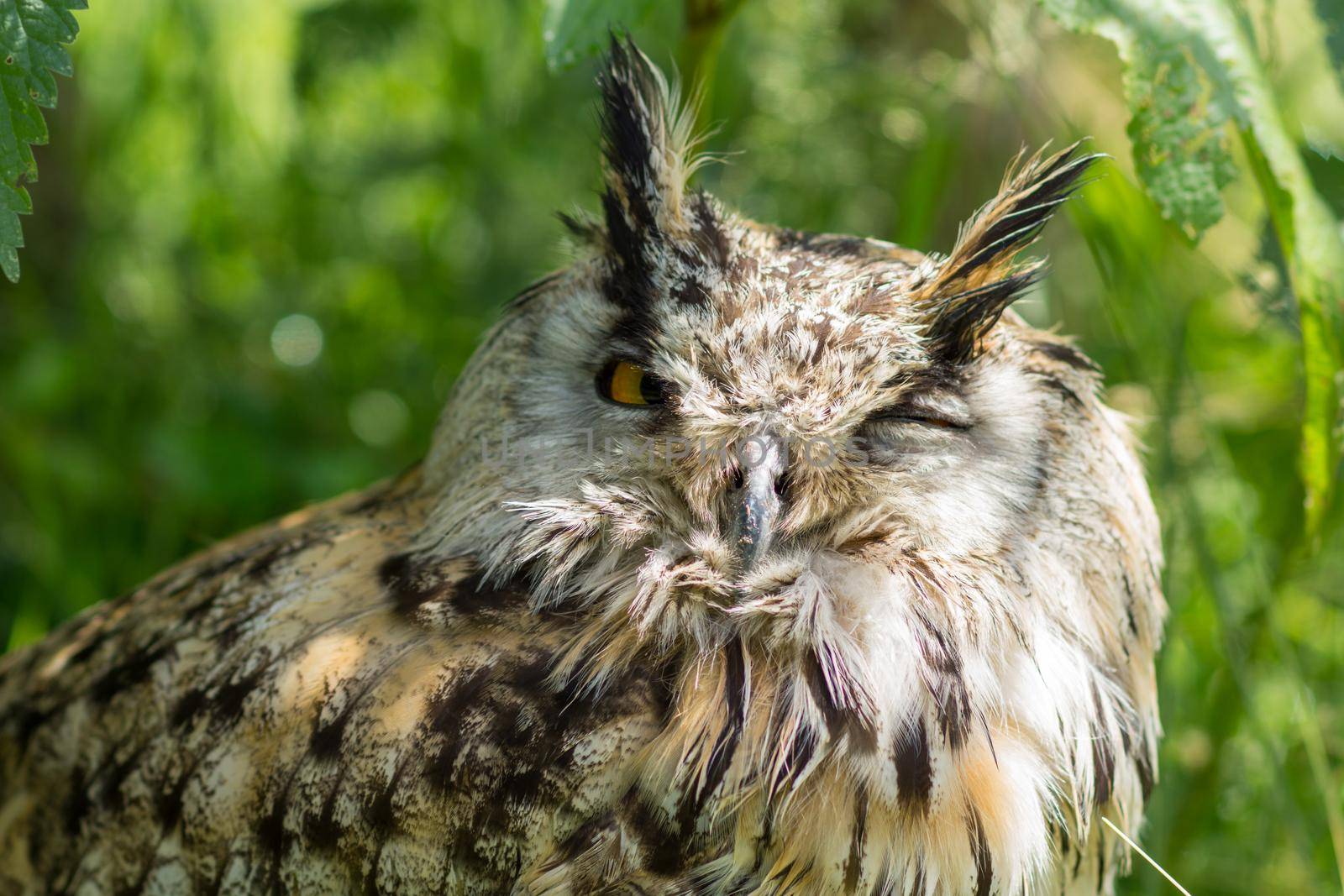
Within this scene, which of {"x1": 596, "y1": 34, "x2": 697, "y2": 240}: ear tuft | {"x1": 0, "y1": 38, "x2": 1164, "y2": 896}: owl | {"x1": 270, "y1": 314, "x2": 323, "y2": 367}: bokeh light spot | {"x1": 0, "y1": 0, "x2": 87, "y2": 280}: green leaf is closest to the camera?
{"x1": 0, "y1": 0, "x2": 87, "y2": 280}: green leaf

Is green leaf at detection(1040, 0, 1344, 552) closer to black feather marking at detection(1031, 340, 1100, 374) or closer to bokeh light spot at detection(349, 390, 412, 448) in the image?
black feather marking at detection(1031, 340, 1100, 374)

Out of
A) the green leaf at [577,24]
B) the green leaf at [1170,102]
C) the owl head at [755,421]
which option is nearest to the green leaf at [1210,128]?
the green leaf at [1170,102]

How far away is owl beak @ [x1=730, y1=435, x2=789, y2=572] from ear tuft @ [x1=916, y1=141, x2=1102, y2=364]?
0.80ft

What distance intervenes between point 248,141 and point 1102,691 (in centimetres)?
247

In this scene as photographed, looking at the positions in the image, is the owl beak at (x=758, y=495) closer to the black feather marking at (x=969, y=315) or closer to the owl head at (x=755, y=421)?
the owl head at (x=755, y=421)

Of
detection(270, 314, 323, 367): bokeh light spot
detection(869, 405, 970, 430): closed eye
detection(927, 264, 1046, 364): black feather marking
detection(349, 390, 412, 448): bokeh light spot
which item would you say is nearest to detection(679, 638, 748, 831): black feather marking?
detection(869, 405, 970, 430): closed eye

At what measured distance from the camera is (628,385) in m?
1.30

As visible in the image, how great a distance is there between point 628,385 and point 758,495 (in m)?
0.25

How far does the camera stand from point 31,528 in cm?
239

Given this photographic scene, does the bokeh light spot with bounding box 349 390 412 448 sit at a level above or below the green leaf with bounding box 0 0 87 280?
below

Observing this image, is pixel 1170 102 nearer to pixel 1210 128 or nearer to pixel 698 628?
pixel 1210 128

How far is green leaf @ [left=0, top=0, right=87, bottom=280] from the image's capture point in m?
1.01

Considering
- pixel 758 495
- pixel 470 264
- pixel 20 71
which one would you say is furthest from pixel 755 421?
pixel 470 264

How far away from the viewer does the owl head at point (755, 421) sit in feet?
3.87
